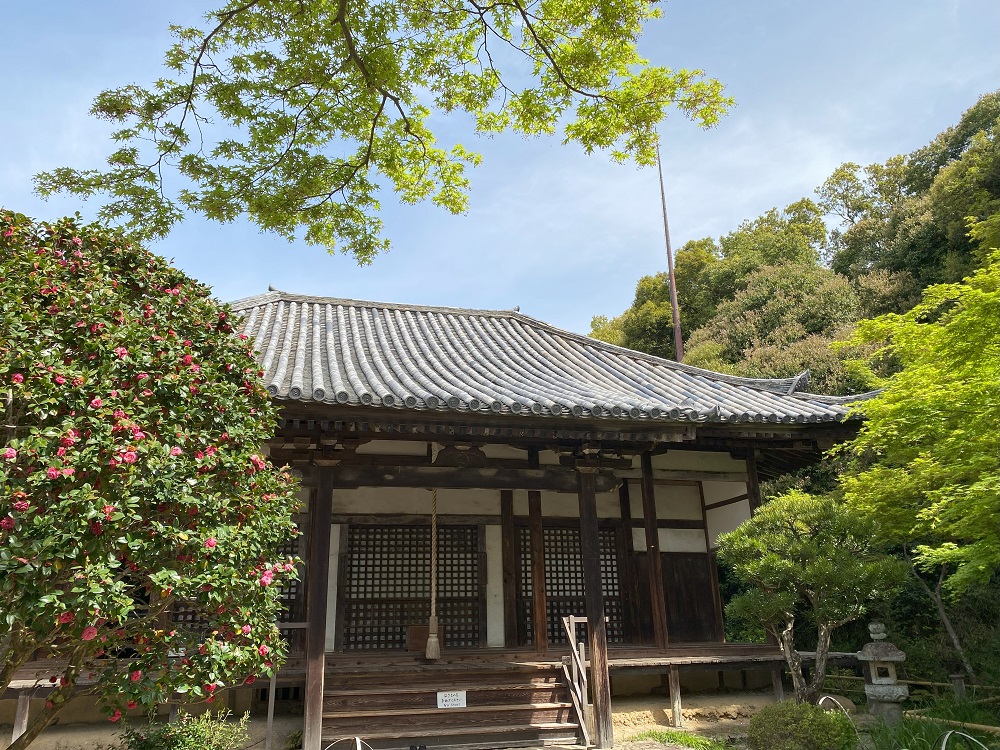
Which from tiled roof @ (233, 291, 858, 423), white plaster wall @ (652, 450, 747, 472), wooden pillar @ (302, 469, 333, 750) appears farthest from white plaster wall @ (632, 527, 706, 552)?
wooden pillar @ (302, 469, 333, 750)

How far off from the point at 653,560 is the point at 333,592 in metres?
4.29

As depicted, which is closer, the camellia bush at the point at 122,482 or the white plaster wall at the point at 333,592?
the camellia bush at the point at 122,482

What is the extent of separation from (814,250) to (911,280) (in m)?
10.7

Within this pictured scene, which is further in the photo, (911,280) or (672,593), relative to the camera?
(911,280)

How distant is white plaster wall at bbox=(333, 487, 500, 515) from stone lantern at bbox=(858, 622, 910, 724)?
498 cm

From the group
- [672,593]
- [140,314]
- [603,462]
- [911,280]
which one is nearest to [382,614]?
[603,462]

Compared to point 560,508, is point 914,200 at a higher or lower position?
higher

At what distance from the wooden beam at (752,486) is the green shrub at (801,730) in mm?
3603

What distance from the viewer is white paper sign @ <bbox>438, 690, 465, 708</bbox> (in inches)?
295

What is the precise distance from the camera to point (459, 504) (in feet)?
33.3

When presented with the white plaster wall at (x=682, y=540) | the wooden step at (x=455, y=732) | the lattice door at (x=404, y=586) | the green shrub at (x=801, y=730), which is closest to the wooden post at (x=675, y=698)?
the wooden step at (x=455, y=732)

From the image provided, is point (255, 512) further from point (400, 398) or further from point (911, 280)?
point (911, 280)

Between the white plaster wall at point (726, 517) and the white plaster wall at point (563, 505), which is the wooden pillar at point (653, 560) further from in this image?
the white plaster wall at point (726, 517)

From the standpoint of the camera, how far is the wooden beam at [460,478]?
25.3 ft
